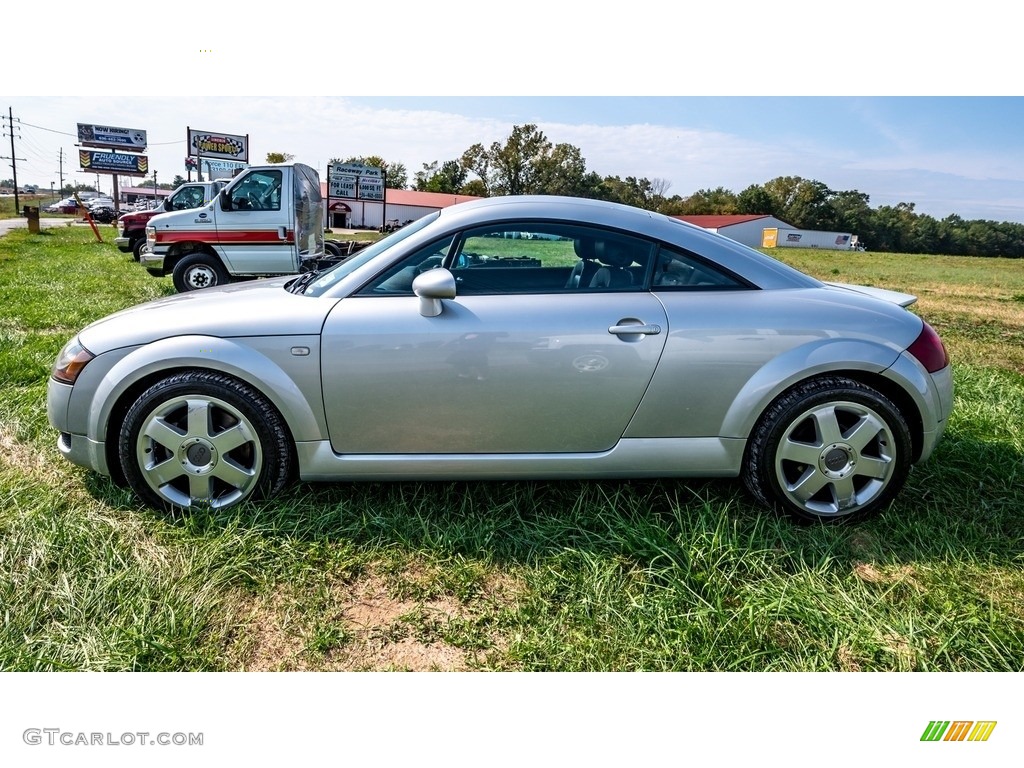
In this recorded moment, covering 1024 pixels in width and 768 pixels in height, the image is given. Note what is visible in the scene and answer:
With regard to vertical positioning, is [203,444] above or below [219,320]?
below

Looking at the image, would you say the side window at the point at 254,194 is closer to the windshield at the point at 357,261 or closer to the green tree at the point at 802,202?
the windshield at the point at 357,261

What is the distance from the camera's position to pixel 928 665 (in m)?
2.11

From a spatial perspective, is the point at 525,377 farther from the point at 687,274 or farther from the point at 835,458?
the point at 835,458

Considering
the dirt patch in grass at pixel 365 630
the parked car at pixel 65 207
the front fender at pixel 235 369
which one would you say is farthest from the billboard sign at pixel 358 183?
the parked car at pixel 65 207

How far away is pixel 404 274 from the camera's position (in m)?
2.78

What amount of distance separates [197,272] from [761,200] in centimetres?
2782

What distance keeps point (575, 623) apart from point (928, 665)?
116 centimetres

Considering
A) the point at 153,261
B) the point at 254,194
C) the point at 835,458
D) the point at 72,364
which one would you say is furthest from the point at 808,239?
the point at 72,364

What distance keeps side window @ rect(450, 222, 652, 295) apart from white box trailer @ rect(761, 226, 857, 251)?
73.4 feet

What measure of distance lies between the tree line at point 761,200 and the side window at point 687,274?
2.63 m

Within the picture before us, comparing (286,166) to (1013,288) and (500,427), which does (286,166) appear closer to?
(500,427)

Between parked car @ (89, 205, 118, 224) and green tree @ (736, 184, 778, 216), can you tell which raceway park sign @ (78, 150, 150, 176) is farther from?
green tree @ (736, 184, 778, 216)

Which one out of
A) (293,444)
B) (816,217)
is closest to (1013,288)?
(816,217)


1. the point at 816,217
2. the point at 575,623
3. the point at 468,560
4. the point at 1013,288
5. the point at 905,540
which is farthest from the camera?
the point at 816,217
